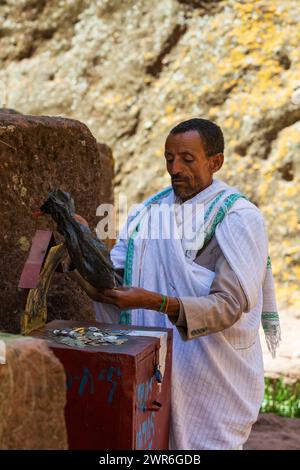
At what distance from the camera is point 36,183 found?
332cm

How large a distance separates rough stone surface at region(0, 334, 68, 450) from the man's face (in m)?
1.29

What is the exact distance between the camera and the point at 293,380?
5602mm

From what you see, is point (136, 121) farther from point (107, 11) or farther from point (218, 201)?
point (218, 201)

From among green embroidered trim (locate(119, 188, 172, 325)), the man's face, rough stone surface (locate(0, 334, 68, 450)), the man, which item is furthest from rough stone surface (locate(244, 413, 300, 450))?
rough stone surface (locate(0, 334, 68, 450))

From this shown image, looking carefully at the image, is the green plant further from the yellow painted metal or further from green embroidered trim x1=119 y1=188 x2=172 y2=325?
the yellow painted metal

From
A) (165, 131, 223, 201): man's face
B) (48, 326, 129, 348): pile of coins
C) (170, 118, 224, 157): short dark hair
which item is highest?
(170, 118, 224, 157): short dark hair

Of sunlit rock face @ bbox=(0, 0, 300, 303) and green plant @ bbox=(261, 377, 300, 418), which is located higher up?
sunlit rock face @ bbox=(0, 0, 300, 303)

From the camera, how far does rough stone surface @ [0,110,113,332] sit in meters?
3.20

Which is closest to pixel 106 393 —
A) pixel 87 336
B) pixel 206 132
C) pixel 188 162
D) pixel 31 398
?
pixel 87 336

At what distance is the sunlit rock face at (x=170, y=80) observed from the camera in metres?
7.10

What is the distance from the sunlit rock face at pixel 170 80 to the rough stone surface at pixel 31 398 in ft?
16.4

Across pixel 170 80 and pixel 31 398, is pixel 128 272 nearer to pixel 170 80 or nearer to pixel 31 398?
pixel 31 398
